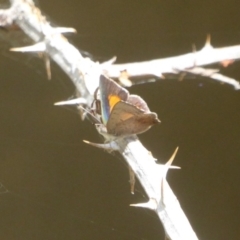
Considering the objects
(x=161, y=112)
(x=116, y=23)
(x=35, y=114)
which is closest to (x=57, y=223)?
(x=35, y=114)

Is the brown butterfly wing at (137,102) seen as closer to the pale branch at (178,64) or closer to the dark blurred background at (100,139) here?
the pale branch at (178,64)

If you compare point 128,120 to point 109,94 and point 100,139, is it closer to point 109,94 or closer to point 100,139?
point 109,94

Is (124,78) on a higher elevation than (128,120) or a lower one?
higher

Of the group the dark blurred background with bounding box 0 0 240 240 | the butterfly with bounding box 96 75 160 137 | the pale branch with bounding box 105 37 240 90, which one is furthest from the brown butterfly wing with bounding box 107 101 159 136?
the dark blurred background with bounding box 0 0 240 240

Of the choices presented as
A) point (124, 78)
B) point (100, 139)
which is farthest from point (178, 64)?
point (100, 139)

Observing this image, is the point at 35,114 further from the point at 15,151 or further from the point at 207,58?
the point at 207,58

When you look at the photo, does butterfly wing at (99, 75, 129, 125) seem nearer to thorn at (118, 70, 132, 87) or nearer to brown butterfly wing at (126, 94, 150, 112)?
brown butterfly wing at (126, 94, 150, 112)
